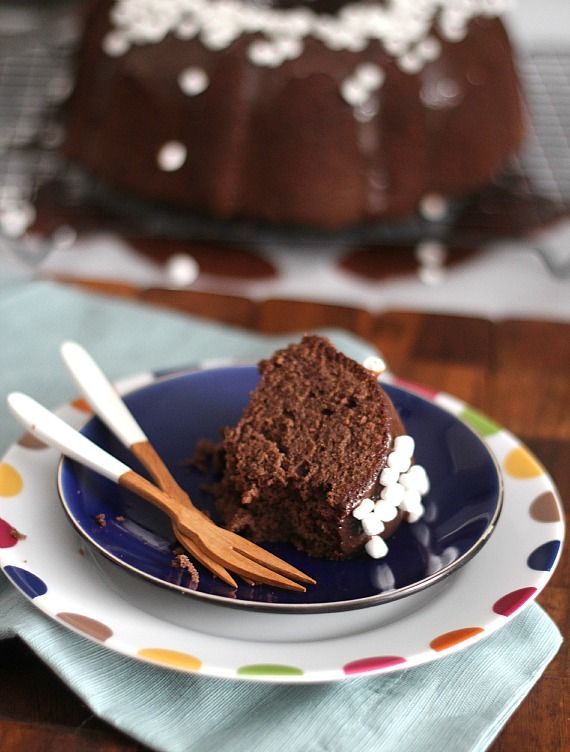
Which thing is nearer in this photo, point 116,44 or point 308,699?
point 308,699

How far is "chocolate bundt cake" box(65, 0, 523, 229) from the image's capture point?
1.79m

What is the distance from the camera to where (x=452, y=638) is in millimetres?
684

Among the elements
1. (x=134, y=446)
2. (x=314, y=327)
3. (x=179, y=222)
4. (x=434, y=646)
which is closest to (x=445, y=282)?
(x=179, y=222)

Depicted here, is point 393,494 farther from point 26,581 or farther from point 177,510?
point 26,581

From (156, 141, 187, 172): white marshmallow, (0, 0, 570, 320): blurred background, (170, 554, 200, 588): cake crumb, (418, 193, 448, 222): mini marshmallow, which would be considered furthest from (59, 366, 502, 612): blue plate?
(418, 193, 448, 222): mini marshmallow

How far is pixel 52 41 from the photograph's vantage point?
8.86ft

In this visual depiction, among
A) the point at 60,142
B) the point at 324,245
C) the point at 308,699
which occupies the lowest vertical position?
the point at 324,245

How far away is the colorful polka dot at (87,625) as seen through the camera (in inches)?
26.2

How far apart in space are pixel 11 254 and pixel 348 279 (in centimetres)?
67

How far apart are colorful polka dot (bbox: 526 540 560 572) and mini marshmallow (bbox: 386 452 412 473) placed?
0.12 metres

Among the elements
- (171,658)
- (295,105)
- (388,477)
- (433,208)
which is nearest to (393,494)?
(388,477)

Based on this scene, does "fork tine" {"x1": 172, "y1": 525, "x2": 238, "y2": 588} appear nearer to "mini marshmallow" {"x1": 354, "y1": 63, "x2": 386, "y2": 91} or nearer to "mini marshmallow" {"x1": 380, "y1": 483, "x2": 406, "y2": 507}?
"mini marshmallow" {"x1": 380, "y1": 483, "x2": 406, "y2": 507}

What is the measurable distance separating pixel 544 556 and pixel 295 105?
120cm

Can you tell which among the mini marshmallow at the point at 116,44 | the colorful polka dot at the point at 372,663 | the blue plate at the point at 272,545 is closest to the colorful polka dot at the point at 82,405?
the blue plate at the point at 272,545
